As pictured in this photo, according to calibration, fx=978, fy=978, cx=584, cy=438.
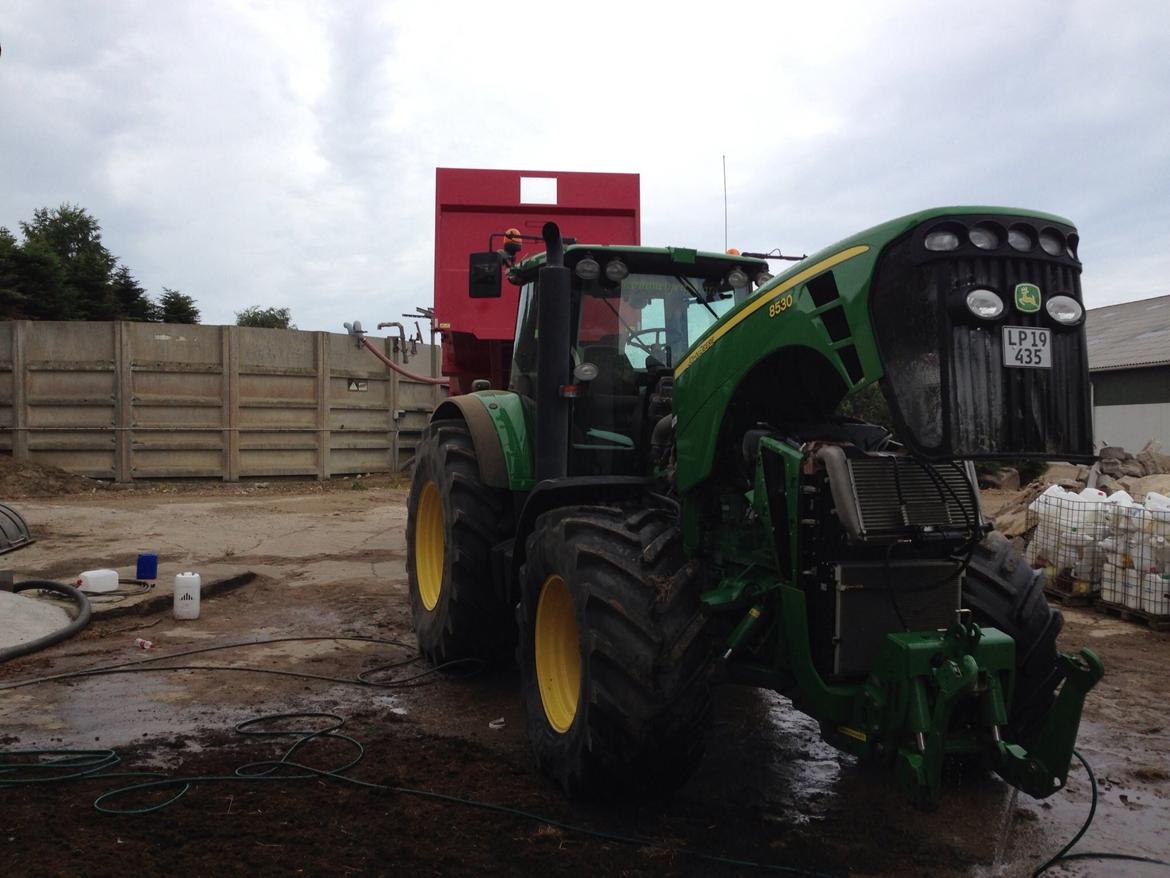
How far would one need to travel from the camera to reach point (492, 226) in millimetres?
8305

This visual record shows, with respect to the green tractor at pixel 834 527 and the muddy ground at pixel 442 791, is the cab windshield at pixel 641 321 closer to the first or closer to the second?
the green tractor at pixel 834 527

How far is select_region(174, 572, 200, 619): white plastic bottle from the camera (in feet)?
21.7

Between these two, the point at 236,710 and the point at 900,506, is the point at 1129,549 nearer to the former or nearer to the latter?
the point at 900,506

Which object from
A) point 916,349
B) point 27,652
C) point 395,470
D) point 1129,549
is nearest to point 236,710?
point 27,652

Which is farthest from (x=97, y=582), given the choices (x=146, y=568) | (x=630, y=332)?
(x=630, y=332)

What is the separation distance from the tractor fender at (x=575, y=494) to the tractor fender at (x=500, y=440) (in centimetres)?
48

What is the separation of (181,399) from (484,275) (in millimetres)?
12870

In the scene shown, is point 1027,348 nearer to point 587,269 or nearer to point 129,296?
point 587,269

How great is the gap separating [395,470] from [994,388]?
16275 mm

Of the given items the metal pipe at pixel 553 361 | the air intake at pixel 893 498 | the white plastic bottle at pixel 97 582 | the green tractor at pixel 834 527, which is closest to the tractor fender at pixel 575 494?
the green tractor at pixel 834 527

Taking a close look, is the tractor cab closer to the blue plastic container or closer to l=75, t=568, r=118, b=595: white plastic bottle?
l=75, t=568, r=118, b=595: white plastic bottle

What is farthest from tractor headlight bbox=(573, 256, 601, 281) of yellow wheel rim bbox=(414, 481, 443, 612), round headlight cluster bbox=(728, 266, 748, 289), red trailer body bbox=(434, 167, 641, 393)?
red trailer body bbox=(434, 167, 641, 393)

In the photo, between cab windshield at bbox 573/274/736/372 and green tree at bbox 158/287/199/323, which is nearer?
cab windshield at bbox 573/274/736/372

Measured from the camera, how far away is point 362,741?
4.21 meters
